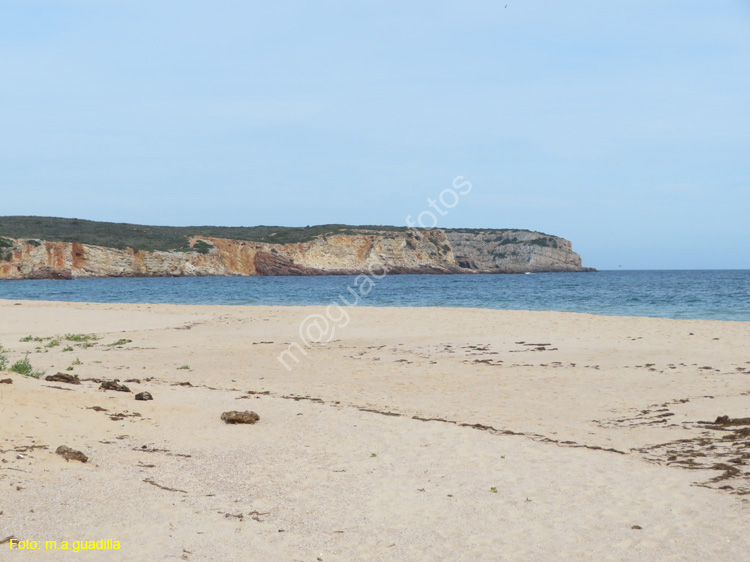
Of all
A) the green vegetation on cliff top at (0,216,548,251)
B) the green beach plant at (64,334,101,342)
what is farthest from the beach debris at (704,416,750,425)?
the green vegetation on cliff top at (0,216,548,251)

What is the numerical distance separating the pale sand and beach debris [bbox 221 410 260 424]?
0.69 ft

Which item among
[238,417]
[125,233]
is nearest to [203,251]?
[125,233]

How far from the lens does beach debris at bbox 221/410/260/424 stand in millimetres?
10234

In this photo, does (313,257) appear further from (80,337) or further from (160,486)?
(160,486)

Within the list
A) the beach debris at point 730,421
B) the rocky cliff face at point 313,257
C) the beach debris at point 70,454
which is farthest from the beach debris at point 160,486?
the rocky cliff face at point 313,257

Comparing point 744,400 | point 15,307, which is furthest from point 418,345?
point 15,307

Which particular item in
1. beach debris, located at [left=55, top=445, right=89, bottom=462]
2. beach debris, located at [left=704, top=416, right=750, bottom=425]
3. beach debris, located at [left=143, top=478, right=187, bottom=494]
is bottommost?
beach debris, located at [left=143, top=478, right=187, bottom=494]

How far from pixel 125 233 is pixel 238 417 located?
114741 millimetres

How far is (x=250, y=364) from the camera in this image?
17828 mm

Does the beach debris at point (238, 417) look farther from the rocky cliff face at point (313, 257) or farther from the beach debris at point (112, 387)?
the rocky cliff face at point (313, 257)

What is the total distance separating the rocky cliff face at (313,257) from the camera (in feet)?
293

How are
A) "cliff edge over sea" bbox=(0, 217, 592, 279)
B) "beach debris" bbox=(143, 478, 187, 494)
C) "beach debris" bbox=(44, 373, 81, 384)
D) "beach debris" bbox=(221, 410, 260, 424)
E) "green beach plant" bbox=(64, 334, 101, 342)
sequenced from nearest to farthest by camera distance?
"beach debris" bbox=(143, 478, 187, 494) < "beach debris" bbox=(221, 410, 260, 424) < "beach debris" bbox=(44, 373, 81, 384) < "green beach plant" bbox=(64, 334, 101, 342) < "cliff edge over sea" bbox=(0, 217, 592, 279)

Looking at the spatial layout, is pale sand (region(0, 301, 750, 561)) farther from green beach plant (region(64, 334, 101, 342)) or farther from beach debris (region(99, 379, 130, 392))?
green beach plant (region(64, 334, 101, 342))

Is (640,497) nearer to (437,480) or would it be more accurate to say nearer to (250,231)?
(437,480)
